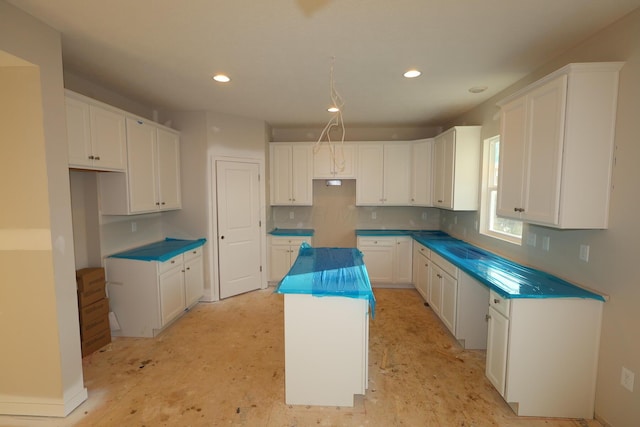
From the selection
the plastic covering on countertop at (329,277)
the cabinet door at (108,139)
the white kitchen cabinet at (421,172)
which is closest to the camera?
the plastic covering on countertop at (329,277)

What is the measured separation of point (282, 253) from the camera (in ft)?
15.7

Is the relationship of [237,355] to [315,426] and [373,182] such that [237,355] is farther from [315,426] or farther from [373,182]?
[373,182]

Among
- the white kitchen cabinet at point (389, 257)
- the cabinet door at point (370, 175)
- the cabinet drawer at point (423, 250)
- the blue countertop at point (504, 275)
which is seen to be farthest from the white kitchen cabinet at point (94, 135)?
the cabinet drawer at point (423, 250)

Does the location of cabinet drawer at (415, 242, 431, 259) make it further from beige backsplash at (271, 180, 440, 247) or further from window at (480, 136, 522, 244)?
beige backsplash at (271, 180, 440, 247)

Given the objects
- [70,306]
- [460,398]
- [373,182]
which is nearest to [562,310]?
[460,398]

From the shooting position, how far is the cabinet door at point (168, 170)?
3.62 meters

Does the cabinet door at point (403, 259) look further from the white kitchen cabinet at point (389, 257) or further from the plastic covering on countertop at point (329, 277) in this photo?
the plastic covering on countertop at point (329, 277)

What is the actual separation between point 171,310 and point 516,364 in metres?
3.41

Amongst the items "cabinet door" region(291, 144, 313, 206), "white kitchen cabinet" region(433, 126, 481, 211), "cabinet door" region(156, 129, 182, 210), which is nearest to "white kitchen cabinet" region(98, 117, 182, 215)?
"cabinet door" region(156, 129, 182, 210)

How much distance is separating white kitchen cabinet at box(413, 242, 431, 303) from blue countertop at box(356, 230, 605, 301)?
233 millimetres

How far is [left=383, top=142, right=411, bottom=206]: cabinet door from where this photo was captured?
4777 millimetres

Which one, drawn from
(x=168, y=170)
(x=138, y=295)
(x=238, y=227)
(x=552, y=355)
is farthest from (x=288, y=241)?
(x=552, y=355)

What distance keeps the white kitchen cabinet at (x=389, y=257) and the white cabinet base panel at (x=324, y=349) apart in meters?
Answer: 2.59

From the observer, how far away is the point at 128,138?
121 inches
